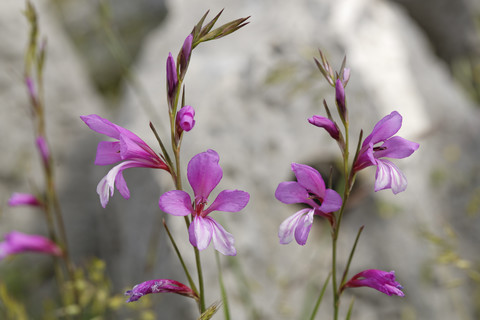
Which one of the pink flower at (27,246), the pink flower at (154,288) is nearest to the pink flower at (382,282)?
the pink flower at (154,288)

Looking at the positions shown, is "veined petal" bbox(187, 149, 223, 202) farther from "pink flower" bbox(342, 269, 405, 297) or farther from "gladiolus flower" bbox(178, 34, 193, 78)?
"pink flower" bbox(342, 269, 405, 297)

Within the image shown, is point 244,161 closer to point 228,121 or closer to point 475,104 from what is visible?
point 228,121

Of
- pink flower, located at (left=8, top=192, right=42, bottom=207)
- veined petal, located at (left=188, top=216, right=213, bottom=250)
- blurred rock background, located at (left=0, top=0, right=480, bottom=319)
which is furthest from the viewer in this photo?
blurred rock background, located at (left=0, top=0, right=480, bottom=319)

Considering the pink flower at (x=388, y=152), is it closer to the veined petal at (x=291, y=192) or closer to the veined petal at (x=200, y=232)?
the veined petal at (x=291, y=192)

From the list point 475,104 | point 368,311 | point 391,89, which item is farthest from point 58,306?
point 475,104

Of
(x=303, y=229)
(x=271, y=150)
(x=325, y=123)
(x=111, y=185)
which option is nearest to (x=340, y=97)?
(x=325, y=123)

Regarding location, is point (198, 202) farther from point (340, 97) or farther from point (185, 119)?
point (340, 97)

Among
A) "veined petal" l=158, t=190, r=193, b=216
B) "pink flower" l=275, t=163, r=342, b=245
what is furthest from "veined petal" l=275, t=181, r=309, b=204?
"veined petal" l=158, t=190, r=193, b=216
